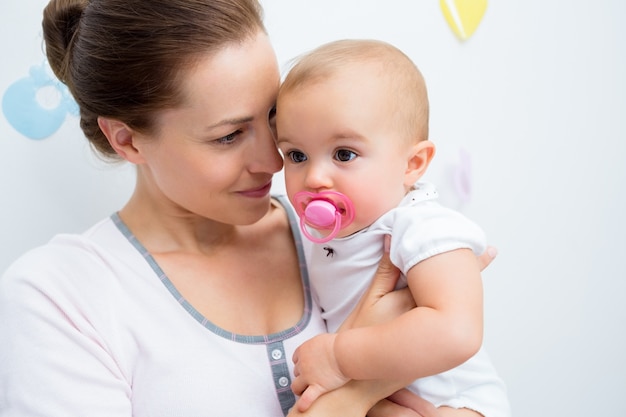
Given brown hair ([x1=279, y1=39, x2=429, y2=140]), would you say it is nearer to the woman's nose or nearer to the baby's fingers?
the woman's nose

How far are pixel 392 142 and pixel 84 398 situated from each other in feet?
2.48

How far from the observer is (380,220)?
54.3 inches

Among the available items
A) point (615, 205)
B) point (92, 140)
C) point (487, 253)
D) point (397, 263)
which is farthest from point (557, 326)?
point (92, 140)

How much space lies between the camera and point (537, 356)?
7.99 ft

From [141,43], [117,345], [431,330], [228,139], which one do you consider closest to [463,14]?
[228,139]

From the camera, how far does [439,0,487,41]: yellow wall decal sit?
226cm

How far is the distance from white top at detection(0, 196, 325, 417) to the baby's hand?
154 millimetres

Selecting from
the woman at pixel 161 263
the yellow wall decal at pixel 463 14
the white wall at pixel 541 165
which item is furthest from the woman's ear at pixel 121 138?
the yellow wall decal at pixel 463 14

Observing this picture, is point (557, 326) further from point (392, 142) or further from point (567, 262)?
point (392, 142)

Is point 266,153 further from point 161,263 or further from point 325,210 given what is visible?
point 161,263

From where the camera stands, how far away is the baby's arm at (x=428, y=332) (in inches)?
46.9

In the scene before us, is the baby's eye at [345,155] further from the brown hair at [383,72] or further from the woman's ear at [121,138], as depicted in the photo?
the woman's ear at [121,138]

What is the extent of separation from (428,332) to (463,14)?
1.40 m

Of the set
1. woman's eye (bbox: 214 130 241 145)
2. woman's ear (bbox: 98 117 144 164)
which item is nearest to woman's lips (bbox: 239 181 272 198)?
woman's eye (bbox: 214 130 241 145)
